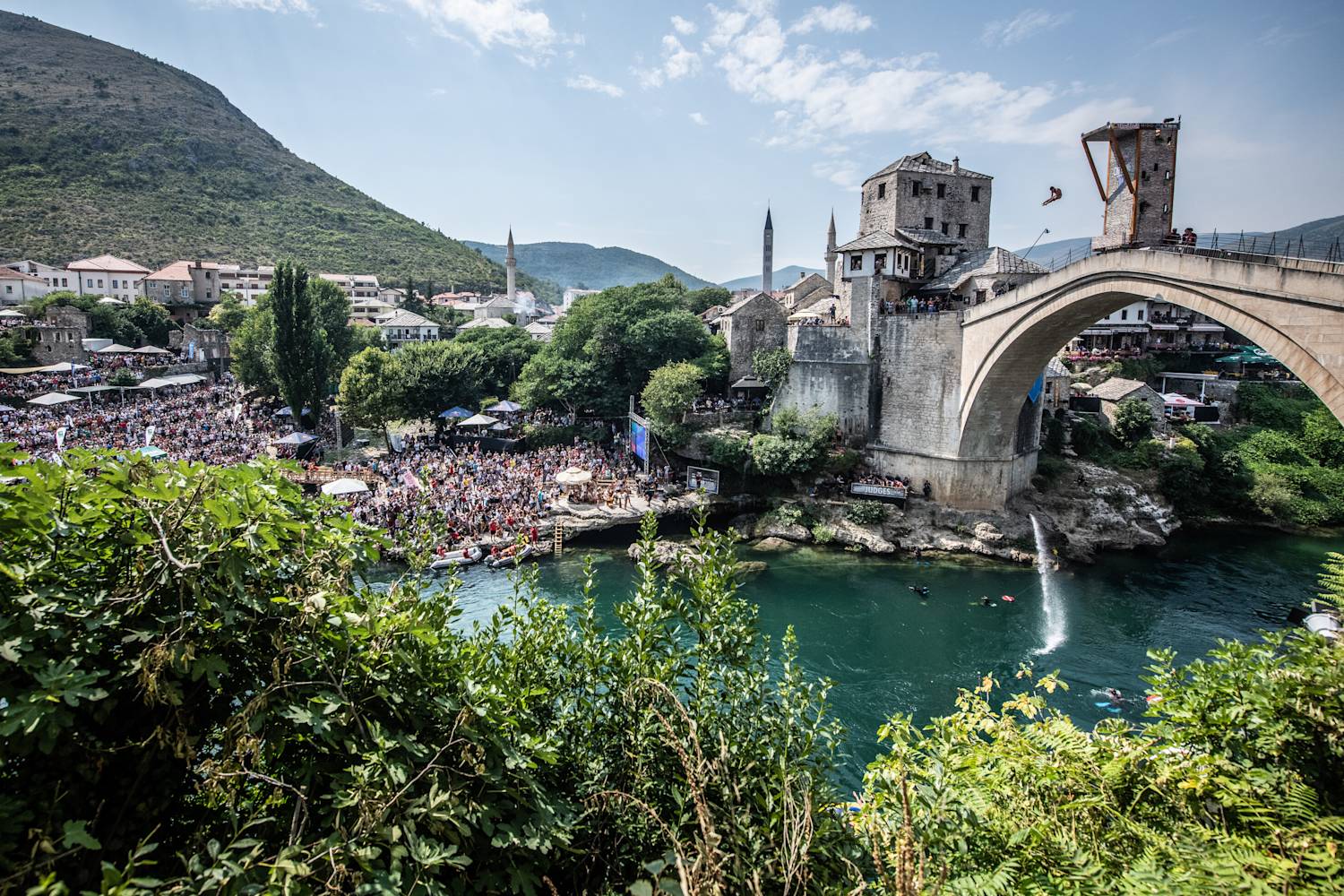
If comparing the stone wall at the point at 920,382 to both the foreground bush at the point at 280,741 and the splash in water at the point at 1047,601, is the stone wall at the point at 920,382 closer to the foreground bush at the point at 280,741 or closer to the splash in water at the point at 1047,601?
the splash in water at the point at 1047,601

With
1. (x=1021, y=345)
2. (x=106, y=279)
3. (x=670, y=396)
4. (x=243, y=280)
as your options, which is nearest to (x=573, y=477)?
(x=670, y=396)

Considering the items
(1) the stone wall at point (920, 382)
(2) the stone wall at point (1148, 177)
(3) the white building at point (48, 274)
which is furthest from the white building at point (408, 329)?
(2) the stone wall at point (1148, 177)

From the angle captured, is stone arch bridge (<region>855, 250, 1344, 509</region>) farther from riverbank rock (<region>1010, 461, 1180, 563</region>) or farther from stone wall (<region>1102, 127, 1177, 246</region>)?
stone wall (<region>1102, 127, 1177, 246</region>)

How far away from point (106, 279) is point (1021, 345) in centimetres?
6451

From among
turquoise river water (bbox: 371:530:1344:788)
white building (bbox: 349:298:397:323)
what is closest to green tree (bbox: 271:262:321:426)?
turquoise river water (bbox: 371:530:1344:788)

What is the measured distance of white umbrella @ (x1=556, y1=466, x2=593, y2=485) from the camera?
24281mm

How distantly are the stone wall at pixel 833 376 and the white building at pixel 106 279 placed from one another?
53265 millimetres

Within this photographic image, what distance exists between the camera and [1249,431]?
30.4 m

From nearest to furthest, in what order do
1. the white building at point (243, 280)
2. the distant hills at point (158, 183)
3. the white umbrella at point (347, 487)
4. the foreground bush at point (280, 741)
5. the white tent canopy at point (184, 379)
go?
the foreground bush at point (280, 741) → the white umbrella at point (347, 487) → the white tent canopy at point (184, 379) → the white building at point (243, 280) → the distant hills at point (158, 183)

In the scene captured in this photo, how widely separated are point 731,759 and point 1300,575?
2647cm

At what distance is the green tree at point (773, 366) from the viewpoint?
28844 millimetres

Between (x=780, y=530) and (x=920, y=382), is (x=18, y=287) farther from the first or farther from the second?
(x=920, y=382)

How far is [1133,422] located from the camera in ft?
92.7

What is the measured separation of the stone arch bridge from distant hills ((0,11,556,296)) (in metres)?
68.1
